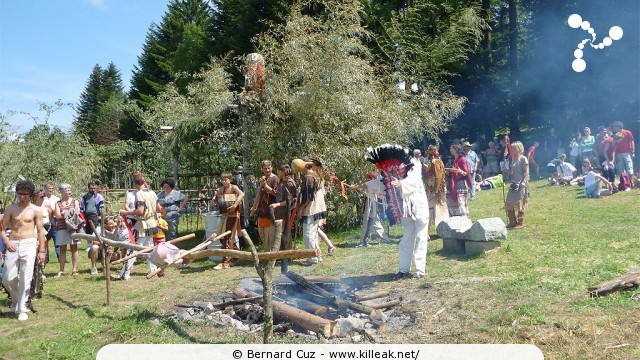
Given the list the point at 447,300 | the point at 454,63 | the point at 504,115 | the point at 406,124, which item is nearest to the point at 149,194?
the point at 447,300

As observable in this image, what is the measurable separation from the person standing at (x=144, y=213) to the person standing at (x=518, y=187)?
20.0 feet

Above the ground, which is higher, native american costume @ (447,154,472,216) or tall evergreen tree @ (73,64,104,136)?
tall evergreen tree @ (73,64,104,136)

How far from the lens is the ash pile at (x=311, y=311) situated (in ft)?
17.8

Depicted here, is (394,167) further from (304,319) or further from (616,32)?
Answer: (616,32)

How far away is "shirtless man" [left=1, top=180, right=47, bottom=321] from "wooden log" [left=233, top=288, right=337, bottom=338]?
10.9 ft

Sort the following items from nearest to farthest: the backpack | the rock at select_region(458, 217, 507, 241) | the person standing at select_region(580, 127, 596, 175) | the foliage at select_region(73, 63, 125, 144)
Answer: the rock at select_region(458, 217, 507, 241)
the backpack
the person standing at select_region(580, 127, 596, 175)
the foliage at select_region(73, 63, 125, 144)

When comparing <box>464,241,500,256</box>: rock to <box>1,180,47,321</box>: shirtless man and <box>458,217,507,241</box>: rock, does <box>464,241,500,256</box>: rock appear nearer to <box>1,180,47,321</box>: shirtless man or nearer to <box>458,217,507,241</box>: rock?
<box>458,217,507,241</box>: rock

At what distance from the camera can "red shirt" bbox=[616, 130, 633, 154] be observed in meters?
12.9

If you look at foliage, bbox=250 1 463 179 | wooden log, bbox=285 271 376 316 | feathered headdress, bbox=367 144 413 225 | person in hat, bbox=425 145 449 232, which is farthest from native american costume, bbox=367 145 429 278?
foliage, bbox=250 1 463 179

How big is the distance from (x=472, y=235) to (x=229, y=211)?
12.6ft

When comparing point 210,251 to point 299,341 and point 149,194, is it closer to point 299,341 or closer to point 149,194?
point 299,341

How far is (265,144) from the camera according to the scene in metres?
10.8

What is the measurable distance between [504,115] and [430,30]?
509 centimetres

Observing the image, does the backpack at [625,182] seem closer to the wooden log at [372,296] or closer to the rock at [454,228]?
the rock at [454,228]
